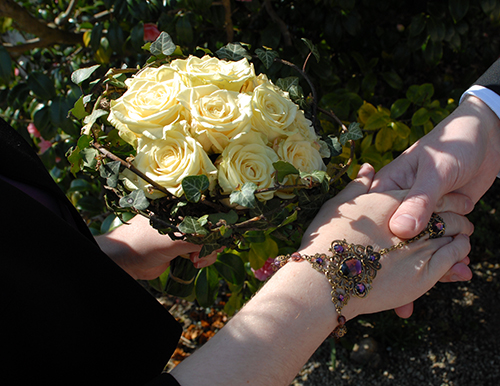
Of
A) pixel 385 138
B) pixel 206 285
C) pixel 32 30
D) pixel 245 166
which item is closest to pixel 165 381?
pixel 245 166

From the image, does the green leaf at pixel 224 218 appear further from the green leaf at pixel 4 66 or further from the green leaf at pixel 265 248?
the green leaf at pixel 4 66

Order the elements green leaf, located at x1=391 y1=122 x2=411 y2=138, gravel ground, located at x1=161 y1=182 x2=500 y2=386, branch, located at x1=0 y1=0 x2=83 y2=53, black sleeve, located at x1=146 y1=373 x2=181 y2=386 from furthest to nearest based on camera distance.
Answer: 1. gravel ground, located at x1=161 y1=182 x2=500 y2=386
2. branch, located at x1=0 y1=0 x2=83 y2=53
3. green leaf, located at x1=391 y1=122 x2=411 y2=138
4. black sleeve, located at x1=146 y1=373 x2=181 y2=386

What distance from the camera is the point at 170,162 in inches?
36.6

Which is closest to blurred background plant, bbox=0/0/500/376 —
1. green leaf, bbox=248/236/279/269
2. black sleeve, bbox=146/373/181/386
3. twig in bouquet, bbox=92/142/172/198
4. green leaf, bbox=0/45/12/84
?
green leaf, bbox=0/45/12/84

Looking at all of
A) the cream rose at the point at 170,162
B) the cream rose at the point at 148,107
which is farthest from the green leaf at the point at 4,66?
the cream rose at the point at 170,162

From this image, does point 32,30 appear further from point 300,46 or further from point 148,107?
point 148,107

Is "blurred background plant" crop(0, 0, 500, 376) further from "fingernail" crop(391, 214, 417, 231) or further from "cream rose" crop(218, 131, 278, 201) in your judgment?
"cream rose" crop(218, 131, 278, 201)

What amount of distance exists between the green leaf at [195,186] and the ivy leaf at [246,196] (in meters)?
0.07

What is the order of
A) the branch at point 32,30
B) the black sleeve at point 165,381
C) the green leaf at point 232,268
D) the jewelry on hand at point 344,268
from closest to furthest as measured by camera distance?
the black sleeve at point 165,381 < the jewelry on hand at point 344,268 < the green leaf at point 232,268 < the branch at point 32,30

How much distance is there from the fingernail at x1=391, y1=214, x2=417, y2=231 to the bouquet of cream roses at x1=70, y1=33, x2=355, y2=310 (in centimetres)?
26

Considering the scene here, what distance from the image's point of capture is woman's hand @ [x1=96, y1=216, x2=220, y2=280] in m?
1.38

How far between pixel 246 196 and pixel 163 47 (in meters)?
0.54

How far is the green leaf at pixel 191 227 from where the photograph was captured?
0.90 m

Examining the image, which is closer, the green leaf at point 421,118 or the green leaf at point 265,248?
the green leaf at point 265,248
